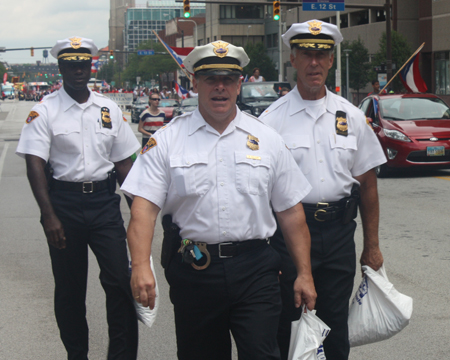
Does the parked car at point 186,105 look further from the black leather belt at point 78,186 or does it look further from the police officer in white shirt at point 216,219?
the police officer in white shirt at point 216,219

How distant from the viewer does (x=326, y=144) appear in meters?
3.91

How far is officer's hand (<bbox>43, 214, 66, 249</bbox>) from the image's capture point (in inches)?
161

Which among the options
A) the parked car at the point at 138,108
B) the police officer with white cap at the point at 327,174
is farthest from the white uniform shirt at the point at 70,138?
the parked car at the point at 138,108

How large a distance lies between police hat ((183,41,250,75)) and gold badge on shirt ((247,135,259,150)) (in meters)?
0.30

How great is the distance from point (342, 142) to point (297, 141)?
0.25 metres

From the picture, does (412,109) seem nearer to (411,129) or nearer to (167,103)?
(411,129)

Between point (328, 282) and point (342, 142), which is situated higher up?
point (342, 142)

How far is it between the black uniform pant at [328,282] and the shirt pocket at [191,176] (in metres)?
0.78

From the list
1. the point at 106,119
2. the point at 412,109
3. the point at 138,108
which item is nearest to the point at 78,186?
the point at 106,119

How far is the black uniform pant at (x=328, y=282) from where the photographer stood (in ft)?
12.5

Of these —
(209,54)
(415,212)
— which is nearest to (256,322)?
(209,54)

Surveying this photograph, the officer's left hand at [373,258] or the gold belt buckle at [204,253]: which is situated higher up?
the gold belt buckle at [204,253]

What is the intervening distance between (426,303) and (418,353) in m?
1.14

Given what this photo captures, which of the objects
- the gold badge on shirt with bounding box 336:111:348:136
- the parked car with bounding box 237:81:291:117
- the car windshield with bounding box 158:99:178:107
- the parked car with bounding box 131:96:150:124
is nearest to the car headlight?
the parked car with bounding box 237:81:291:117
